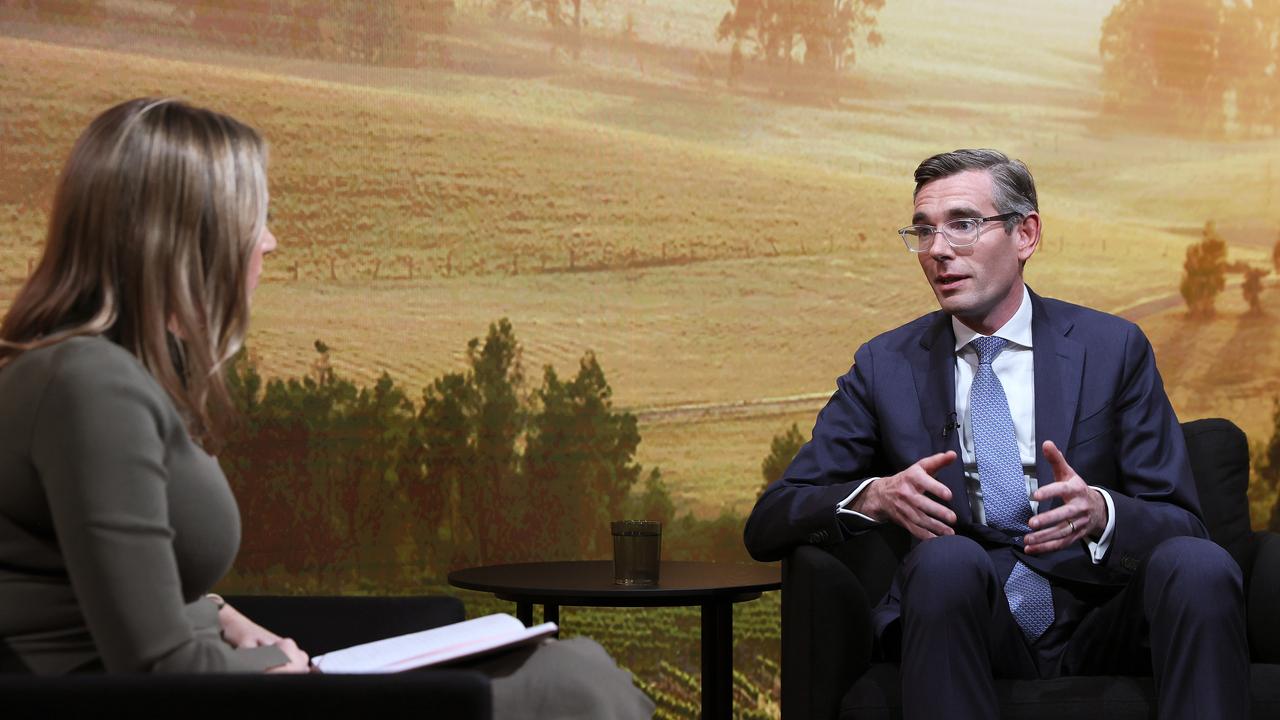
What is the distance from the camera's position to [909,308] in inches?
151

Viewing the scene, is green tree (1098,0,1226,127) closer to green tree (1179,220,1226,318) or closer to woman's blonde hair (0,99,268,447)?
green tree (1179,220,1226,318)

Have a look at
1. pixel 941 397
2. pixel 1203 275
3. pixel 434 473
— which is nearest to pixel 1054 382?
pixel 941 397

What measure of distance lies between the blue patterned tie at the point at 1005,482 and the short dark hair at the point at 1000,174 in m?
→ 0.29

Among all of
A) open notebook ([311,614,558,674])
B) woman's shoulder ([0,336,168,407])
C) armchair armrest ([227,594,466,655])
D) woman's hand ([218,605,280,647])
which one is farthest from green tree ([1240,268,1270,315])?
woman's shoulder ([0,336,168,407])

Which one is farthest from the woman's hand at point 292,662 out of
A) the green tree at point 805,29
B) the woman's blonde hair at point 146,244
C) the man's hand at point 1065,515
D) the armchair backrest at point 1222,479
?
the green tree at point 805,29

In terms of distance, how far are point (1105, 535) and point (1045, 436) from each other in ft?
0.78

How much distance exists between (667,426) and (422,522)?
0.75m

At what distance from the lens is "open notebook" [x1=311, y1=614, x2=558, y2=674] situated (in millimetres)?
1293

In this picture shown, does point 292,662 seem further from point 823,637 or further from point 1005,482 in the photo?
point 1005,482

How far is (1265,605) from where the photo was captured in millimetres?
2303

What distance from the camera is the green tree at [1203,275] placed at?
407 centimetres

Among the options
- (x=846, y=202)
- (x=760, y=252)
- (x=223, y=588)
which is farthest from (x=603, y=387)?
(x=223, y=588)

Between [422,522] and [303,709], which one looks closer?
[303,709]

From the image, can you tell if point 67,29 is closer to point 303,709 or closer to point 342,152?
point 342,152
